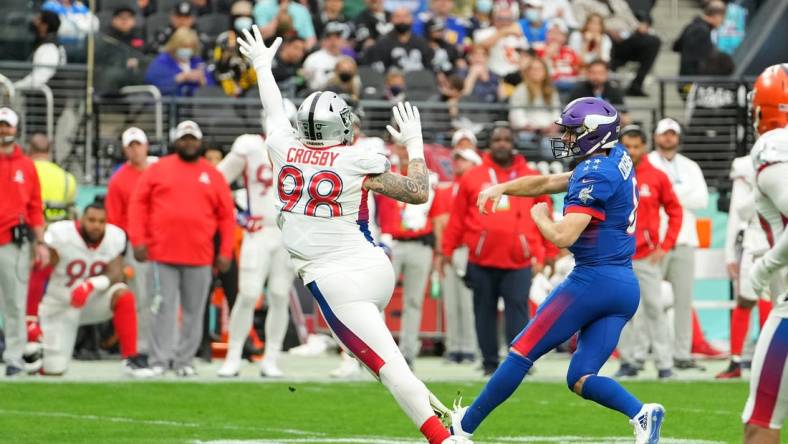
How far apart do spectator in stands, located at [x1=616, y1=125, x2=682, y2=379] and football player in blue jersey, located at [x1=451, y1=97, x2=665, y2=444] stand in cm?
519

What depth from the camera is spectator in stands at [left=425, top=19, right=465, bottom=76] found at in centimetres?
Result: 2092

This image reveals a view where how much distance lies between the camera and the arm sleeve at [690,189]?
14.7 meters

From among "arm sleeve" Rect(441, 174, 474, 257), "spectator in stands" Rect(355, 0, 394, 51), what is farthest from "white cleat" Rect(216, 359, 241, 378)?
"spectator in stands" Rect(355, 0, 394, 51)

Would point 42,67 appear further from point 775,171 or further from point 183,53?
point 775,171

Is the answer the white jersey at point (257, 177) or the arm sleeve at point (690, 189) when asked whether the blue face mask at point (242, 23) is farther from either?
the arm sleeve at point (690, 189)

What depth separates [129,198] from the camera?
14.6 metres

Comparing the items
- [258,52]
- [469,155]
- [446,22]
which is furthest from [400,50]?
[258,52]

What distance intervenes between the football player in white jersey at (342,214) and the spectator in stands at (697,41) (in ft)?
42.1

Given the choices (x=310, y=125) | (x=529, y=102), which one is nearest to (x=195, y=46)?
(x=529, y=102)

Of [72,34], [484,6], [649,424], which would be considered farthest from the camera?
[484,6]

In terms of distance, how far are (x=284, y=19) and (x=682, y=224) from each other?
23.8 feet

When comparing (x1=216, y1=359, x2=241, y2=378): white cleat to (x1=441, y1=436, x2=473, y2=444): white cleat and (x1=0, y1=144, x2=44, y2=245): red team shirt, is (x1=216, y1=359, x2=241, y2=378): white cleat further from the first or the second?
(x1=441, y1=436, x2=473, y2=444): white cleat

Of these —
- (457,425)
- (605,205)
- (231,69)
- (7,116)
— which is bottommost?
(457,425)

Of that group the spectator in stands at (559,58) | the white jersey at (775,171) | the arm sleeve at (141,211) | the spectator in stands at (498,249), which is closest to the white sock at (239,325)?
the arm sleeve at (141,211)
